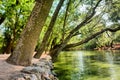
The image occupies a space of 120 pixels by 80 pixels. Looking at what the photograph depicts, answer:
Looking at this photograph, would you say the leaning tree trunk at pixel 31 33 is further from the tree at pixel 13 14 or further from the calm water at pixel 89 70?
the tree at pixel 13 14

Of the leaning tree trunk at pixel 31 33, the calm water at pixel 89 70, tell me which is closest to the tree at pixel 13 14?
the calm water at pixel 89 70

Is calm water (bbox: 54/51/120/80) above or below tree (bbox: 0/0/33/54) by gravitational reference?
below

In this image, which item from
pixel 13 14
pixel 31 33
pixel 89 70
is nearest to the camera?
pixel 31 33

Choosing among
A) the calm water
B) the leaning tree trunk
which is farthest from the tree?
the leaning tree trunk

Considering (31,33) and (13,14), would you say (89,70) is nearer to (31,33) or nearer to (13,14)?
(13,14)

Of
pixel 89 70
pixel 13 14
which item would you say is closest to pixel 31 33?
pixel 89 70

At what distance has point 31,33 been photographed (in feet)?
38.3

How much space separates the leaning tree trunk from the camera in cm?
1166

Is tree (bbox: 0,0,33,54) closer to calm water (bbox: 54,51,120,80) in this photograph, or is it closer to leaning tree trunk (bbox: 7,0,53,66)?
calm water (bbox: 54,51,120,80)

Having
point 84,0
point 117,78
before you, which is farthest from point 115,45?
point 117,78

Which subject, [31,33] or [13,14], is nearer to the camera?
[31,33]

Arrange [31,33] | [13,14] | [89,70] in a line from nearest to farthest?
[31,33], [89,70], [13,14]

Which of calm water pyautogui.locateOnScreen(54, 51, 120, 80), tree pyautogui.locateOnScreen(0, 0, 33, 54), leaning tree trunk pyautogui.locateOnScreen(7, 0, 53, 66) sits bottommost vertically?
calm water pyautogui.locateOnScreen(54, 51, 120, 80)

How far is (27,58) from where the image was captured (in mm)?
11969
